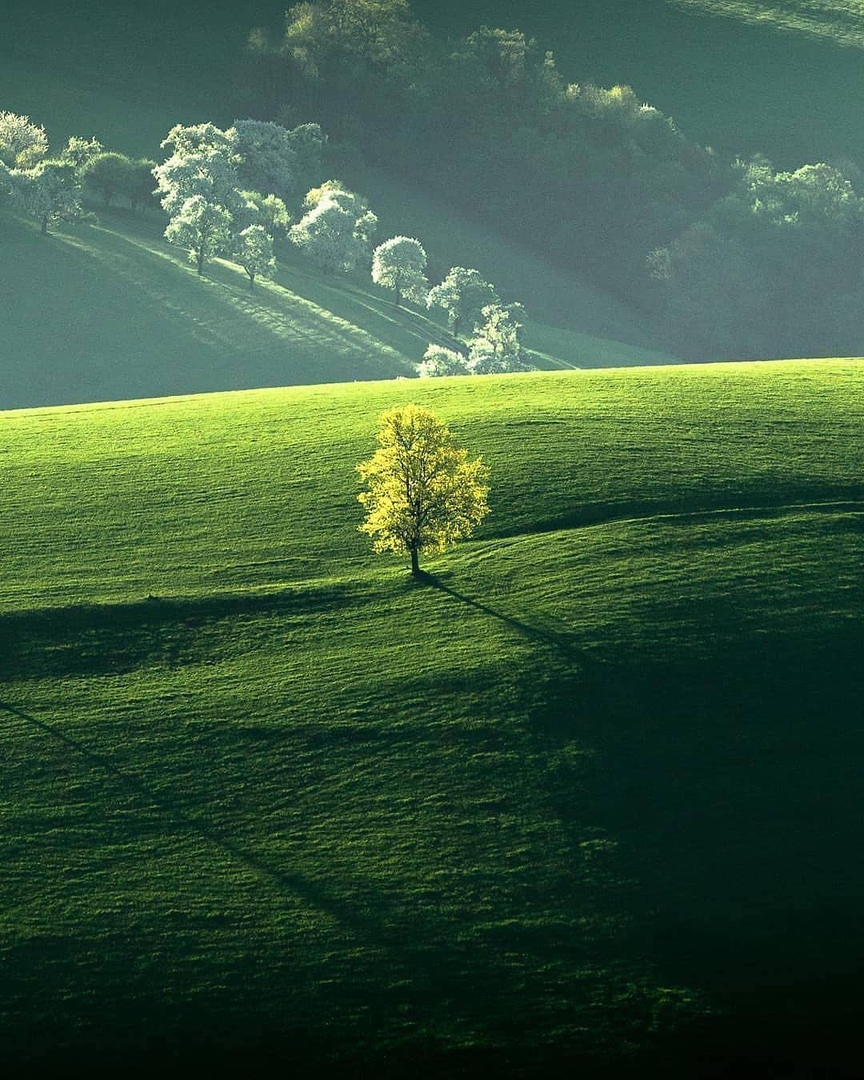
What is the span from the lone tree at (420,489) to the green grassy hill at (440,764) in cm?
197

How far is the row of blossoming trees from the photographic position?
140000 millimetres

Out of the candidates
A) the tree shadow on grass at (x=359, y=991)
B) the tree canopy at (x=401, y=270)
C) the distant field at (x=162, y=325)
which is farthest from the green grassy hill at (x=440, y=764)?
the tree canopy at (x=401, y=270)

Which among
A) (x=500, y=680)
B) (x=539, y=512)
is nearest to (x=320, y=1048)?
(x=500, y=680)

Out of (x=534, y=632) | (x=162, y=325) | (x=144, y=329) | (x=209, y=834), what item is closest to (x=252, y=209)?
(x=162, y=325)

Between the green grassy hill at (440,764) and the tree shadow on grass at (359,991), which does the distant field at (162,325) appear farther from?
the tree shadow on grass at (359,991)

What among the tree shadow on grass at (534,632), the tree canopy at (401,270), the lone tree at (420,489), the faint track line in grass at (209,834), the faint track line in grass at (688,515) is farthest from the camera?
the tree canopy at (401,270)

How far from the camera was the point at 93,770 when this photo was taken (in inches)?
1529

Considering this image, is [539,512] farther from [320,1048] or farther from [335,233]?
[335,233]

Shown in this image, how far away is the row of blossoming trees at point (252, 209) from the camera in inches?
5512

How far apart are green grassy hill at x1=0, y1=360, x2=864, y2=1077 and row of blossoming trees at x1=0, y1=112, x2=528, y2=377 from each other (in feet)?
249

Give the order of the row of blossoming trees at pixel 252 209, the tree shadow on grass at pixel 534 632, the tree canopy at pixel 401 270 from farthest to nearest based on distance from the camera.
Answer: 1. the tree canopy at pixel 401 270
2. the row of blossoming trees at pixel 252 209
3. the tree shadow on grass at pixel 534 632

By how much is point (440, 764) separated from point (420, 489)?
11.4 meters

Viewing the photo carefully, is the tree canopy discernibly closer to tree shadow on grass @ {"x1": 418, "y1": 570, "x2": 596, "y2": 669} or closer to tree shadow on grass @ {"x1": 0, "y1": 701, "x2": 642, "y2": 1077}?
tree shadow on grass @ {"x1": 418, "y1": 570, "x2": 596, "y2": 669}

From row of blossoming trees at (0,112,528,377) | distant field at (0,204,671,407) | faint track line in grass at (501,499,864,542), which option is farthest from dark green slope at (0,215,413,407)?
faint track line in grass at (501,499,864,542)
